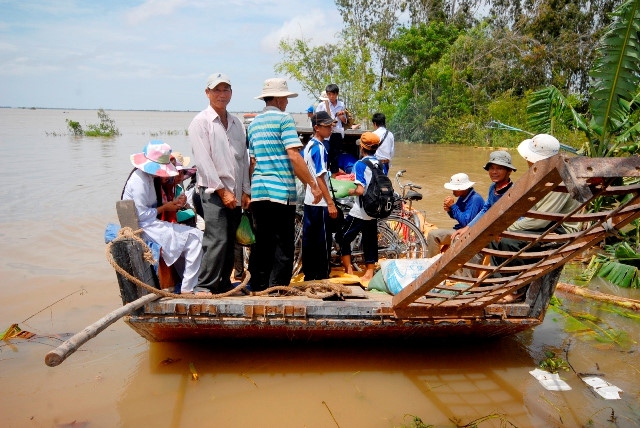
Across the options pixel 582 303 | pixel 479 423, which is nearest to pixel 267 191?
pixel 479 423

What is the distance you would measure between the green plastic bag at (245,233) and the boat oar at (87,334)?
793 millimetres

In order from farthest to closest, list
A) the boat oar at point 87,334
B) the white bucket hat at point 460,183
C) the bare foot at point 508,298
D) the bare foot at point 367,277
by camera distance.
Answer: the bare foot at point 367,277 < the white bucket hat at point 460,183 < the bare foot at point 508,298 < the boat oar at point 87,334

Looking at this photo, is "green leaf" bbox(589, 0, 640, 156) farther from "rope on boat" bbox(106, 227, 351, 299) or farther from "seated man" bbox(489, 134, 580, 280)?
"rope on boat" bbox(106, 227, 351, 299)

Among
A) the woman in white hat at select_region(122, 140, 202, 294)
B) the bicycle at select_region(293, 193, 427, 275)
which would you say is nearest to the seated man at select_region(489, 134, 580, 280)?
the bicycle at select_region(293, 193, 427, 275)

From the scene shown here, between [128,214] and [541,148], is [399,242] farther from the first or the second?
[128,214]

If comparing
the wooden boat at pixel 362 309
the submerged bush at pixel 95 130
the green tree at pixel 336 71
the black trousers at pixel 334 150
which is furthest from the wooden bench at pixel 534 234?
the submerged bush at pixel 95 130

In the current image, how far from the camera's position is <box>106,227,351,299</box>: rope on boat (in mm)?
3020

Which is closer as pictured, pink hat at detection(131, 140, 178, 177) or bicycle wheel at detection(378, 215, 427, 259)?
pink hat at detection(131, 140, 178, 177)

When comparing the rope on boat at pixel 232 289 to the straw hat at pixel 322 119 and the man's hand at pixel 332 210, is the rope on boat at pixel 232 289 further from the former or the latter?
the straw hat at pixel 322 119

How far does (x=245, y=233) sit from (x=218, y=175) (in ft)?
1.85

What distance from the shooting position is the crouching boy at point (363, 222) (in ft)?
14.2

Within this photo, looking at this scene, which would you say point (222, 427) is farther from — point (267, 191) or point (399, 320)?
point (267, 191)

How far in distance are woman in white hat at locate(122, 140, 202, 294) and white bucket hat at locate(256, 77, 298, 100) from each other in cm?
88

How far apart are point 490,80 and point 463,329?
24527mm
